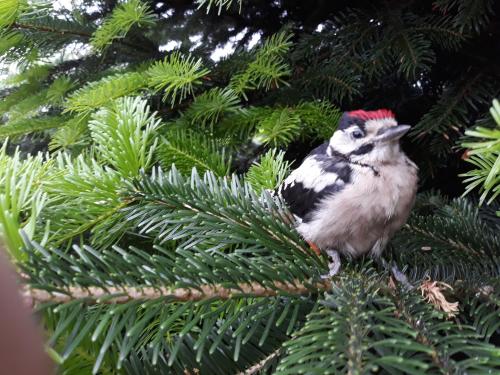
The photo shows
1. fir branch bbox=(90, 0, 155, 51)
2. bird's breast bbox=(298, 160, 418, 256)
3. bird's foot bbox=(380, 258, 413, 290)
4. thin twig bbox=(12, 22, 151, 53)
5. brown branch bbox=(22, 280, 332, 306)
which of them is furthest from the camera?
thin twig bbox=(12, 22, 151, 53)

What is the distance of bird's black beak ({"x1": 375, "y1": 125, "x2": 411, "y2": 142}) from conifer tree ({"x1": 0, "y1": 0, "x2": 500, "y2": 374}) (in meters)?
0.13

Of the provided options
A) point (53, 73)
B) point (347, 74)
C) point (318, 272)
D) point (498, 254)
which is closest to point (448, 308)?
point (318, 272)

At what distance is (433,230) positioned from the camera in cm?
76

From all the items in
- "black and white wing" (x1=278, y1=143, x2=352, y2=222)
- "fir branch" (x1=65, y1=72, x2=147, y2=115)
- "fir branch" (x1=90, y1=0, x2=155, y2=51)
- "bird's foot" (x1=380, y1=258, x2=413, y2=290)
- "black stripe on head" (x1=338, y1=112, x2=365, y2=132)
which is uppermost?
"fir branch" (x1=90, y1=0, x2=155, y2=51)

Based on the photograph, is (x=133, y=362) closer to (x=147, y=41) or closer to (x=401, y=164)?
(x=401, y=164)

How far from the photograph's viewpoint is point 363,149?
0.80 metres

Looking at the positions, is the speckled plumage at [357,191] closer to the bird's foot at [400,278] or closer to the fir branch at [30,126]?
the bird's foot at [400,278]

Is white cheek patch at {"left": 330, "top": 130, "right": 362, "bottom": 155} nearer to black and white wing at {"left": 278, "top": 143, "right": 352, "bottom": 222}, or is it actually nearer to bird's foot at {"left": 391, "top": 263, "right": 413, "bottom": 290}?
black and white wing at {"left": 278, "top": 143, "right": 352, "bottom": 222}

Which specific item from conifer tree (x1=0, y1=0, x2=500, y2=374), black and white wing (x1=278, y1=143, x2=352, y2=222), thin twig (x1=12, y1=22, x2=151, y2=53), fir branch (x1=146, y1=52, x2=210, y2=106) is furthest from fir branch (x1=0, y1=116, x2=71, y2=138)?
black and white wing (x1=278, y1=143, x2=352, y2=222)

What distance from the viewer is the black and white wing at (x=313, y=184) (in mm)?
747

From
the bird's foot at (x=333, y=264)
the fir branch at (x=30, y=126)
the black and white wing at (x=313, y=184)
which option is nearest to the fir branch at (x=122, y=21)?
the fir branch at (x=30, y=126)

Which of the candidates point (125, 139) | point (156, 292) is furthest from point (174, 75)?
point (156, 292)

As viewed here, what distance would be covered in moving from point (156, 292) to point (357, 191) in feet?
1.35

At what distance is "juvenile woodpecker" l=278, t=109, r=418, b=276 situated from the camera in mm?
717
